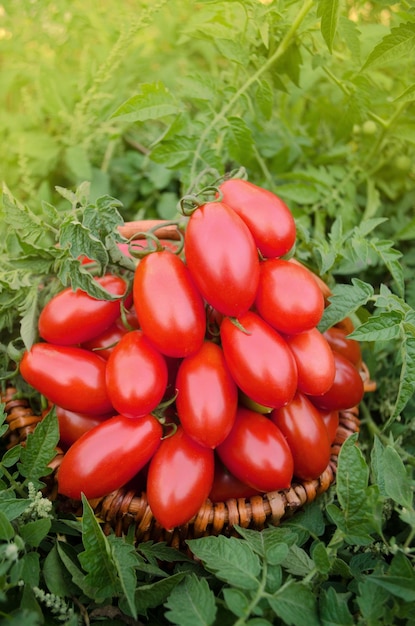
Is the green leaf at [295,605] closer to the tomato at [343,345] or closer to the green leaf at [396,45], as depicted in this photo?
the tomato at [343,345]

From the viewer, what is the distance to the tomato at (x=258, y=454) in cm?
97

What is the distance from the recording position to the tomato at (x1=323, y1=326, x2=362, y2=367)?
3.95 feet

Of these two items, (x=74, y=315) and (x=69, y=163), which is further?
(x=69, y=163)

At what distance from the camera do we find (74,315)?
1029mm

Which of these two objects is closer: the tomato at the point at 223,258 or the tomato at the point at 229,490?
the tomato at the point at 223,258

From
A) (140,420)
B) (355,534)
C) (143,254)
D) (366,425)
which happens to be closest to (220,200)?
(143,254)

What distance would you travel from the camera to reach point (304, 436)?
103 centimetres

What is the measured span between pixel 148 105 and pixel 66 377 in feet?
2.01

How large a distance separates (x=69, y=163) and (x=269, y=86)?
607 millimetres

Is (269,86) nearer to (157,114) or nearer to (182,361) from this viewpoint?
(157,114)

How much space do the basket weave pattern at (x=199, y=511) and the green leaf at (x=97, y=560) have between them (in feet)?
0.40

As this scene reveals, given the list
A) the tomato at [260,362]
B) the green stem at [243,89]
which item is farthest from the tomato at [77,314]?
the green stem at [243,89]

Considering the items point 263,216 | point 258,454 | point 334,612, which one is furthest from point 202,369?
point 334,612

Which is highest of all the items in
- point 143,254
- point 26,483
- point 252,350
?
point 143,254
